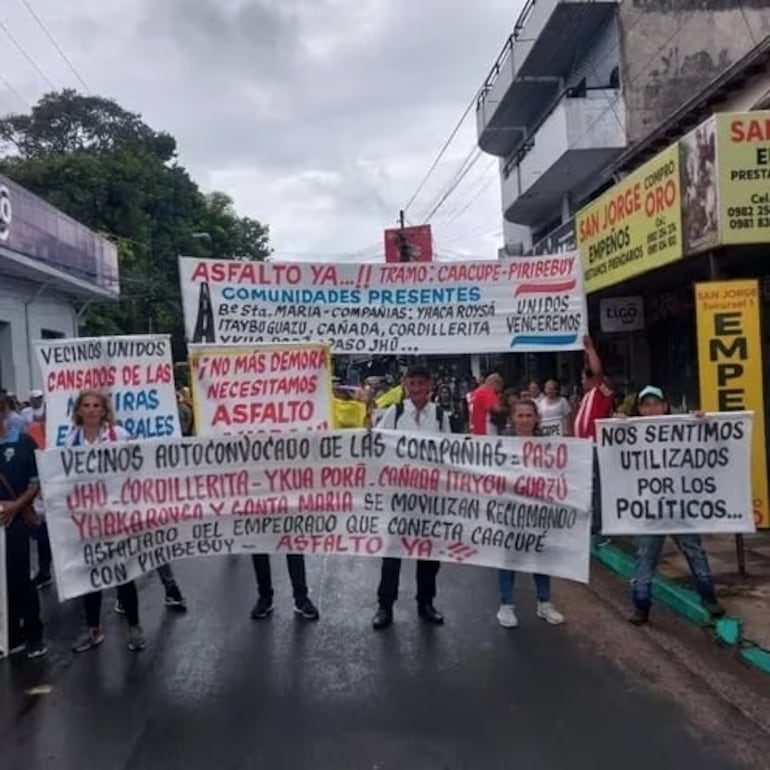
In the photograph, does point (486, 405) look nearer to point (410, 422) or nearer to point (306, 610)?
point (410, 422)

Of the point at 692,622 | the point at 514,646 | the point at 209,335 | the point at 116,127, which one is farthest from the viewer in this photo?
the point at 116,127

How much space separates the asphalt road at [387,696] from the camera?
4945 mm

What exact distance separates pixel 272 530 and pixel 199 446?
2.41ft

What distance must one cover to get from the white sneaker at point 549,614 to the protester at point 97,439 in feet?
9.16

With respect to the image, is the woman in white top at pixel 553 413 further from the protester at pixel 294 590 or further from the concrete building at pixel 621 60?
the concrete building at pixel 621 60

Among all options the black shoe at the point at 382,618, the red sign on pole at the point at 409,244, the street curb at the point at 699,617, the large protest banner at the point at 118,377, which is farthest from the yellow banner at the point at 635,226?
the red sign on pole at the point at 409,244

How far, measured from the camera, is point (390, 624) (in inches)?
286

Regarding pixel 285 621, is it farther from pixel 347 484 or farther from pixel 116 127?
pixel 116 127

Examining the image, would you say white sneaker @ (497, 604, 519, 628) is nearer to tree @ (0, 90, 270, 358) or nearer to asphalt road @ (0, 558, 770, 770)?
asphalt road @ (0, 558, 770, 770)

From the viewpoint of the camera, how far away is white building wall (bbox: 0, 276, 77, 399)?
1942 centimetres

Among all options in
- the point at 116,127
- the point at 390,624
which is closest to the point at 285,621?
the point at 390,624

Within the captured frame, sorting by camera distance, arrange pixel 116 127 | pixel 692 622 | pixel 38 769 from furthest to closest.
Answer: pixel 116 127, pixel 692 622, pixel 38 769

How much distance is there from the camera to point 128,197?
1334 inches

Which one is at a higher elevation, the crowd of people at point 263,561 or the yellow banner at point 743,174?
the yellow banner at point 743,174
